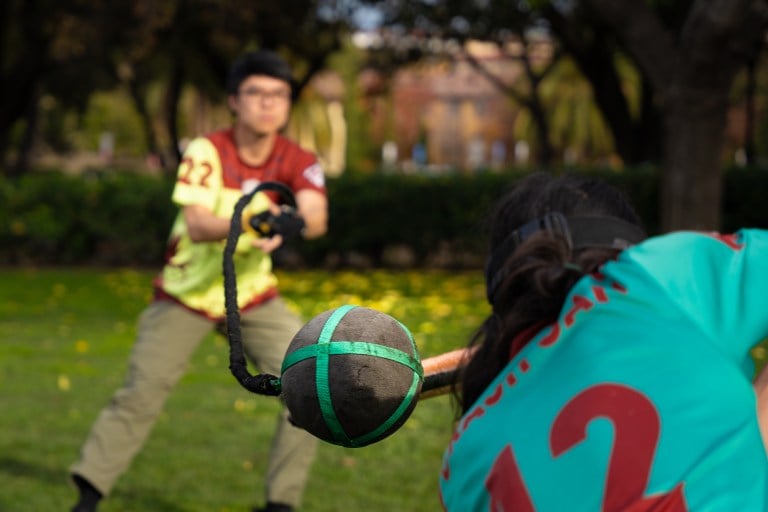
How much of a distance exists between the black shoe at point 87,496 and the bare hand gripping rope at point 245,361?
9.34ft

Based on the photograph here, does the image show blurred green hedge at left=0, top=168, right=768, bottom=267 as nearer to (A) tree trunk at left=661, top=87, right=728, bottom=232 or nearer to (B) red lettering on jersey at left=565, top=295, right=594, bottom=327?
(A) tree trunk at left=661, top=87, right=728, bottom=232

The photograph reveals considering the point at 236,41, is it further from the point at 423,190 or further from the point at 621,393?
the point at 621,393

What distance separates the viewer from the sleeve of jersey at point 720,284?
5.75ft

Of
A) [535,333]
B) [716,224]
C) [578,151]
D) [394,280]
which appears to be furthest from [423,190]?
[578,151]

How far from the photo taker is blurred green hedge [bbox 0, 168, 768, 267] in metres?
17.3

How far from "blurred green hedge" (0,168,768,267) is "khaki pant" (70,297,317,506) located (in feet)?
40.7

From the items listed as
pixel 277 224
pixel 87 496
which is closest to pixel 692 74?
pixel 87 496

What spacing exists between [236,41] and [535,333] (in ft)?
68.0

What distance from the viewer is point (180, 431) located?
6883 millimetres

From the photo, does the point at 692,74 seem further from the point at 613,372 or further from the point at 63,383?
the point at 613,372

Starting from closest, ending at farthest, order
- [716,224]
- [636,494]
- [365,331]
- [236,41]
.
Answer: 1. [365,331]
2. [636,494]
3. [716,224]
4. [236,41]

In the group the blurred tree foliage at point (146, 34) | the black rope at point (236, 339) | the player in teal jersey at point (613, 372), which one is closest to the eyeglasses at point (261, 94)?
the player in teal jersey at point (613, 372)

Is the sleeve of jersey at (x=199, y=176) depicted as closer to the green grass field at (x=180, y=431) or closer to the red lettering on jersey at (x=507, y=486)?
the green grass field at (x=180, y=431)

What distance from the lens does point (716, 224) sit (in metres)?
12.2
